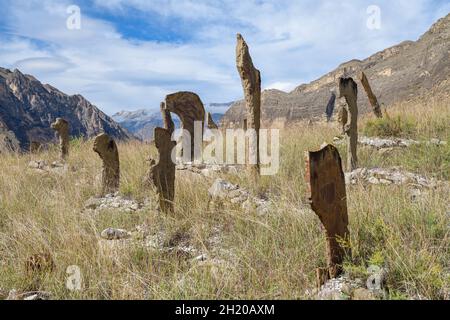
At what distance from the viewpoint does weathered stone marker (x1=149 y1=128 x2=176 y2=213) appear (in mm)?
4516

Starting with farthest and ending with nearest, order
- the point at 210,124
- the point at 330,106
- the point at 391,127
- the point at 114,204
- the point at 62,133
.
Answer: the point at 330,106 → the point at 210,124 → the point at 62,133 → the point at 391,127 → the point at 114,204

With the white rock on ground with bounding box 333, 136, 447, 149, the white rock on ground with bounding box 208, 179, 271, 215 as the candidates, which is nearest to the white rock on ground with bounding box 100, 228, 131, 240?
the white rock on ground with bounding box 208, 179, 271, 215

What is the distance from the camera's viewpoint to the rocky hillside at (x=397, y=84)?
1783cm

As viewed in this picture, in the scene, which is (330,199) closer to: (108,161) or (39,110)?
(108,161)

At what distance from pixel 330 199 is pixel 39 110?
6352cm

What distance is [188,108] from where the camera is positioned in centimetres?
833

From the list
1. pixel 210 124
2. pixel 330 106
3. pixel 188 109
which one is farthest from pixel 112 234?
pixel 330 106

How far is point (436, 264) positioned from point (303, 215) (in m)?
1.20

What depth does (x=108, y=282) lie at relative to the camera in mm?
2811

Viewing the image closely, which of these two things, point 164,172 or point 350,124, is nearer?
point 164,172

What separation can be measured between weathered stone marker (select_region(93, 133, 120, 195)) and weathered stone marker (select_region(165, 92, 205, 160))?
229cm

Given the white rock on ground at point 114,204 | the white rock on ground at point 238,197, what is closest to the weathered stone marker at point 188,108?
the white rock on ground at point 114,204

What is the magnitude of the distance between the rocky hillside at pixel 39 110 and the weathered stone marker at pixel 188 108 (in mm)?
38203

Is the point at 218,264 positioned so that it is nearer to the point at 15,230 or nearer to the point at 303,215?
the point at 303,215
